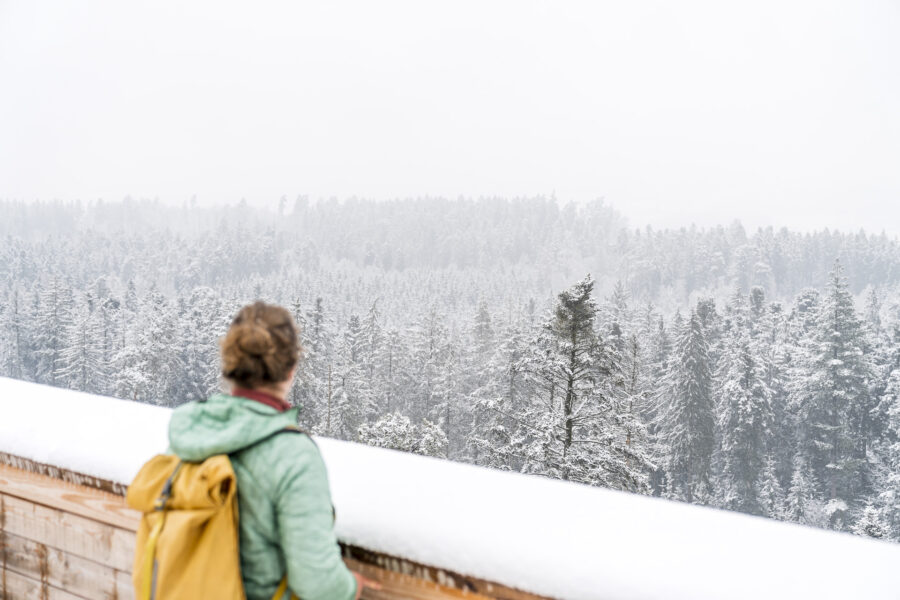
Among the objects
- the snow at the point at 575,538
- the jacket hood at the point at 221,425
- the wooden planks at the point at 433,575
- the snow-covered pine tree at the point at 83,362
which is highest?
the jacket hood at the point at 221,425

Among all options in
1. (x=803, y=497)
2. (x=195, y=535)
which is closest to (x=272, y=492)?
(x=195, y=535)

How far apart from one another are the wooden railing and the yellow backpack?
30 centimetres

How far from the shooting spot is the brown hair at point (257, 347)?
1.19 meters

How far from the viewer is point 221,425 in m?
1.13

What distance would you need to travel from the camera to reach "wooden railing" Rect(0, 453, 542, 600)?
157 cm

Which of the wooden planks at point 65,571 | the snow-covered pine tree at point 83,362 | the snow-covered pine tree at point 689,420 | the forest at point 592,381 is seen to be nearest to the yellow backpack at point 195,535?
the wooden planks at point 65,571

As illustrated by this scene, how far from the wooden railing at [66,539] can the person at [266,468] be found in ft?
0.59

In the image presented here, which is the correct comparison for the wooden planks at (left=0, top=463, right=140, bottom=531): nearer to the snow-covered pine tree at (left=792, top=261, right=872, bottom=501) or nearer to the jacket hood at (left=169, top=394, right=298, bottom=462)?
the jacket hood at (left=169, top=394, right=298, bottom=462)

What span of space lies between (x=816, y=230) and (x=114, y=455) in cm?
15996

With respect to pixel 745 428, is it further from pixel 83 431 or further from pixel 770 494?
pixel 83 431

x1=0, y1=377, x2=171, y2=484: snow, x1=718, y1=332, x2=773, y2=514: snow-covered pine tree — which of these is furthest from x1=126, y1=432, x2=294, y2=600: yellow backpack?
x1=718, y1=332, x2=773, y2=514: snow-covered pine tree

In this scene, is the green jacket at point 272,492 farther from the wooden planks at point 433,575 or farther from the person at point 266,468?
the wooden planks at point 433,575

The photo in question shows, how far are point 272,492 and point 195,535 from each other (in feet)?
0.52

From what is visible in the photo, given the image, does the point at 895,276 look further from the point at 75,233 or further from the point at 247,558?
the point at 75,233
